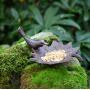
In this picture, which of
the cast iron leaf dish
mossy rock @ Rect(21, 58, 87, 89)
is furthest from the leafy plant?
mossy rock @ Rect(21, 58, 87, 89)

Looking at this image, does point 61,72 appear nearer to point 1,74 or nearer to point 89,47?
point 1,74

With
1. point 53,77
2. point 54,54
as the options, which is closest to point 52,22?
point 54,54

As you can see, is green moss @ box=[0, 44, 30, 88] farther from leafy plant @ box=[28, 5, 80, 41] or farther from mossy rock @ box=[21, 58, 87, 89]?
leafy plant @ box=[28, 5, 80, 41]

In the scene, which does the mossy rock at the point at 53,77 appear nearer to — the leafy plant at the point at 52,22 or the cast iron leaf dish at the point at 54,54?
the cast iron leaf dish at the point at 54,54

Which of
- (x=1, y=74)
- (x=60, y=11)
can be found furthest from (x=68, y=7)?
(x=1, y=74)

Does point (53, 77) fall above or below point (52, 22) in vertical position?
below

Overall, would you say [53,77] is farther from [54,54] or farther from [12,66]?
[12,66]
